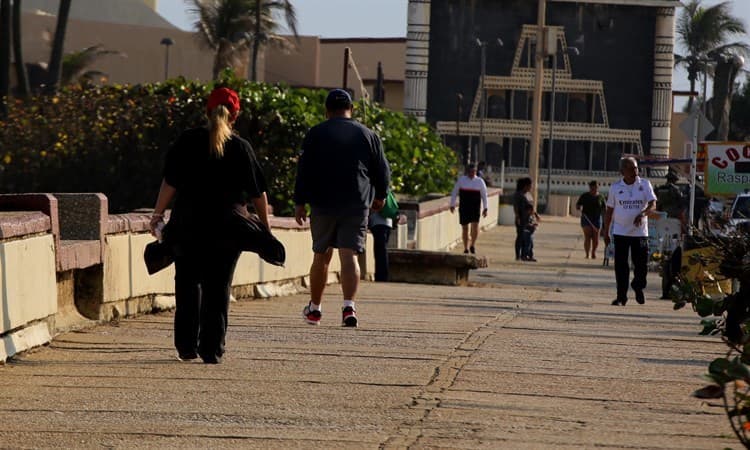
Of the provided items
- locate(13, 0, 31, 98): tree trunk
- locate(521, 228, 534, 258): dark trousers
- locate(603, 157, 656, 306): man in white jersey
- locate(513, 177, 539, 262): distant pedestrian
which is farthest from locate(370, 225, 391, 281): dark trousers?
locate(13, 0, 31, 98): tree trunk

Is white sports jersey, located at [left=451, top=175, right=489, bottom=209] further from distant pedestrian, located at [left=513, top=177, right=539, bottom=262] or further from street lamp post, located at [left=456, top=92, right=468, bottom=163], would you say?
street lamp post, located at [left=456, top=92, right=468, bottom=163]

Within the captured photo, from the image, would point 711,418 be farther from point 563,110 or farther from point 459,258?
point 563,110

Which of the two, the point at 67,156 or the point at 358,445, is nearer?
the point at 358,445

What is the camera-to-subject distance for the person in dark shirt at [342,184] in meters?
12.4

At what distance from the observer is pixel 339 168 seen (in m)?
12.4

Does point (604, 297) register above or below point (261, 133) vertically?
below

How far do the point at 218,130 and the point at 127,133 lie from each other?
66.9 ft

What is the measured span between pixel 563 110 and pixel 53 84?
3810 cm

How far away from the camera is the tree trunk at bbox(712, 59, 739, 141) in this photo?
333 ft

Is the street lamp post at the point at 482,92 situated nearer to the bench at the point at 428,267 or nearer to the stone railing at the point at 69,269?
the bench at the point at 428,267

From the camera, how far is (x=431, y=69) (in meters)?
86.5

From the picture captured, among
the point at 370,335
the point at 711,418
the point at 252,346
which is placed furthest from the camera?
the point at 370,335

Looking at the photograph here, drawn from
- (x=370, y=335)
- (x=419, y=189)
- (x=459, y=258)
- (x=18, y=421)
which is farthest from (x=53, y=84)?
(x=18, y=421)

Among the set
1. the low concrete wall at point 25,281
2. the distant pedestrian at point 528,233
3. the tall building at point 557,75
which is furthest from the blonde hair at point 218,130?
the tall building at point 557,75
